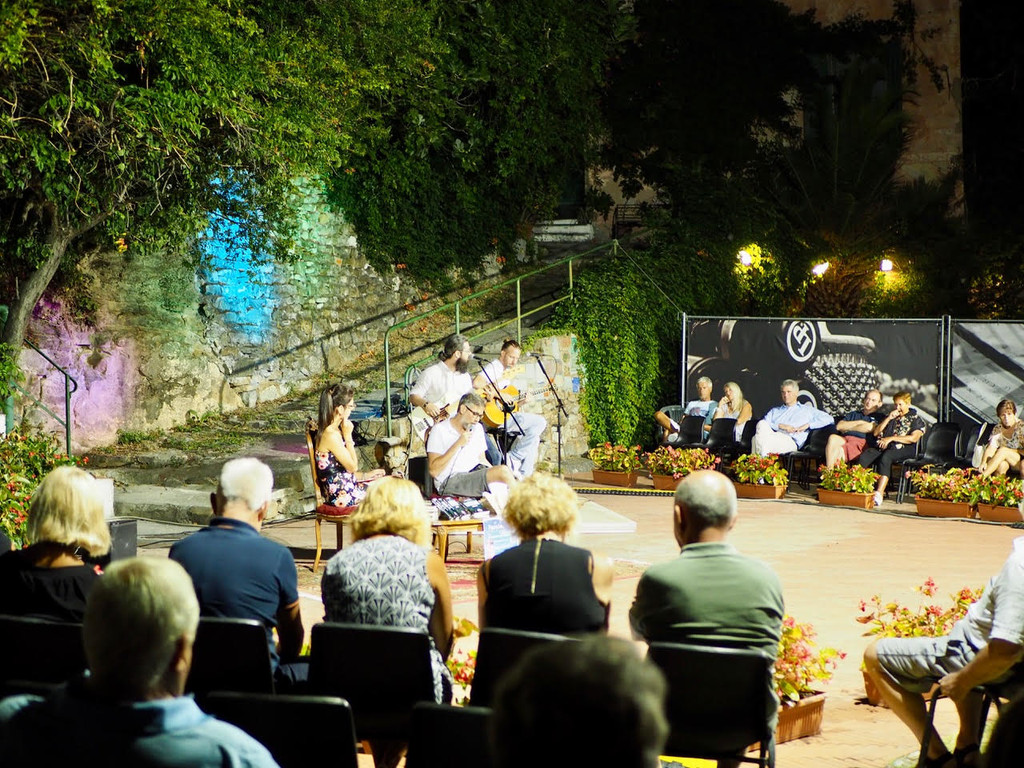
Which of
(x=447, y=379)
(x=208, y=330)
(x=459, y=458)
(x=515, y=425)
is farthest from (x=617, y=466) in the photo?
(x=459, y=458)

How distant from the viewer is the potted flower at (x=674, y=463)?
13117 mm

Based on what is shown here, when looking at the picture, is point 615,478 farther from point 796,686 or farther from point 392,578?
point 392,578

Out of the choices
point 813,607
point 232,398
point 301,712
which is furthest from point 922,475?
point 301,712

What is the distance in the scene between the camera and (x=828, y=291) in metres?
18.9

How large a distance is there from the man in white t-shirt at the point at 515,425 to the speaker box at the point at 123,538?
394 cm

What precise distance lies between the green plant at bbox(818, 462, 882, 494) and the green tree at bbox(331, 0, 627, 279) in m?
6.32

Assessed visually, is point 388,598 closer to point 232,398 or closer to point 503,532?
point 503,532

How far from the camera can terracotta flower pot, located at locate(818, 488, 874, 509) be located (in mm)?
12008

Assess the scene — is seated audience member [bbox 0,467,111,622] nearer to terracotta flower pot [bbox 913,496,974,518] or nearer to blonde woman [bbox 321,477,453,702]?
blonde woman [bbox 321,477,453,702]

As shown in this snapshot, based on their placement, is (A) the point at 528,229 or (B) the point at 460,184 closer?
(B) the point at 460,184

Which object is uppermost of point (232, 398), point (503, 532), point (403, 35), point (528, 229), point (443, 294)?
point (403, 35)

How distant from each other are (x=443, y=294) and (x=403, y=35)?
→ 12.0ft

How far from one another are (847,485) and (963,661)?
26.7 ft

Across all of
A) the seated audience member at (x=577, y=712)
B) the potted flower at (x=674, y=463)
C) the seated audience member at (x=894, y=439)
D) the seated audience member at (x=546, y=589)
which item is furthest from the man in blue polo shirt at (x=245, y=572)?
the seated audience member at (x=894, y=439)
